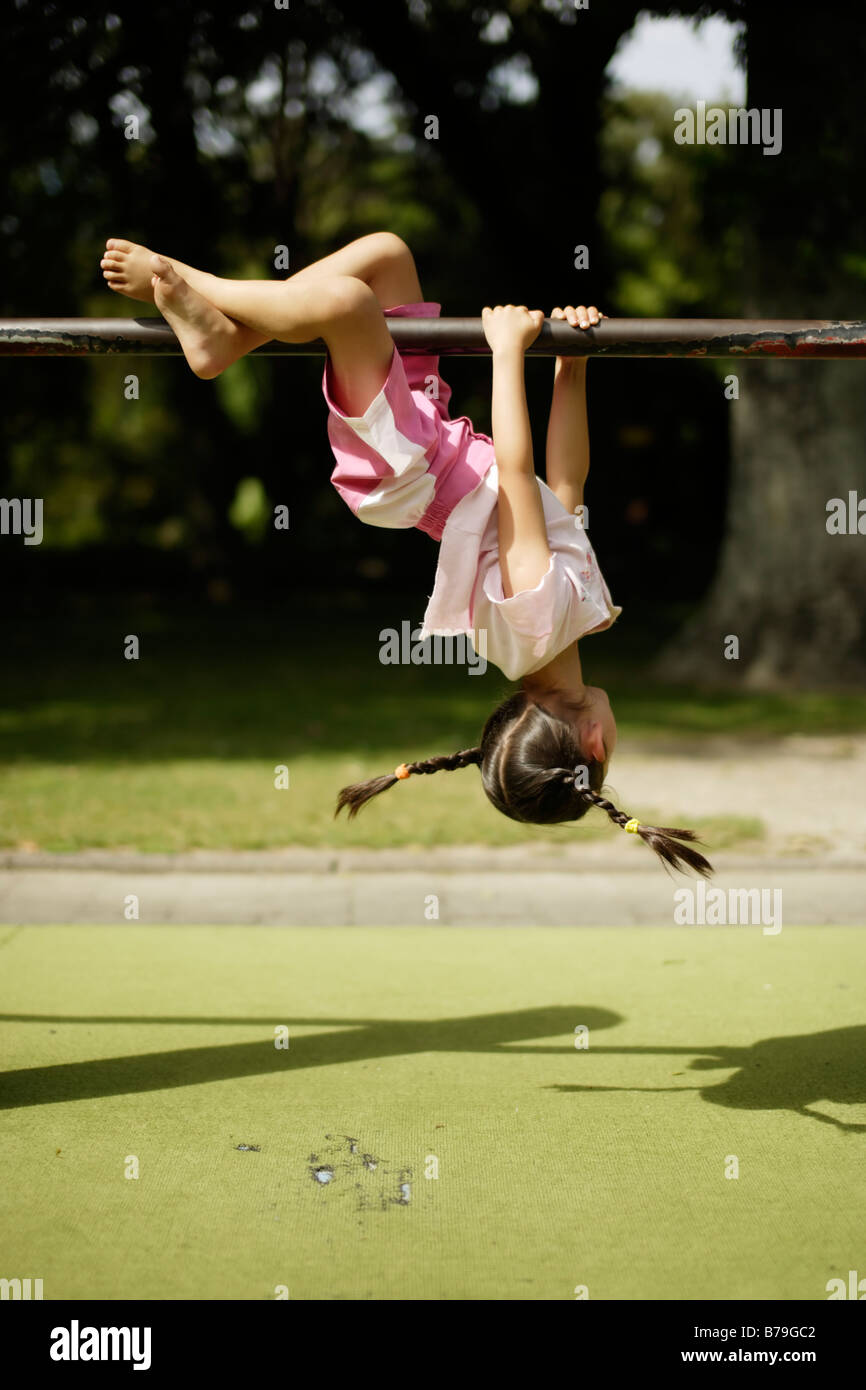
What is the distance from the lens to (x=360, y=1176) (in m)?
3.25

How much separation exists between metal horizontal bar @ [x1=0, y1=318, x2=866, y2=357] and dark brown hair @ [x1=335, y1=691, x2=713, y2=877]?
0.87 metres

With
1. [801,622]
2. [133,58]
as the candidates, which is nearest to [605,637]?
[801,622]

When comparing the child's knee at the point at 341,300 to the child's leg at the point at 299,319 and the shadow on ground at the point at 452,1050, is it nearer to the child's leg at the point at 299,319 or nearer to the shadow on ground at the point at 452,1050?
the child's leg at the point at 299,319

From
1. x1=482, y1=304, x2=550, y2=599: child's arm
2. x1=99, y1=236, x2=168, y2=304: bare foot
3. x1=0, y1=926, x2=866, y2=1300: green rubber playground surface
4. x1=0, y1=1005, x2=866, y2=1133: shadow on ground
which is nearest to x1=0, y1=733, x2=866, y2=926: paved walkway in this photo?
x1=0, y1=926, x2=866, y2=1300: green rubber playground surface

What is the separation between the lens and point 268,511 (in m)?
24.9

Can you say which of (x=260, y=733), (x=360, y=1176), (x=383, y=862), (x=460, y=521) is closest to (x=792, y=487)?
(x=260, y=733)

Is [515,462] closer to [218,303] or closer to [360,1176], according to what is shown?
[218,303]

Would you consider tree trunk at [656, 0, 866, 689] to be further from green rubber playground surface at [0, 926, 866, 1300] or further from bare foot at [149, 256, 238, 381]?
bare foot at [149, 256, 238, 381]

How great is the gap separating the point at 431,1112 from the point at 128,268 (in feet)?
7.23

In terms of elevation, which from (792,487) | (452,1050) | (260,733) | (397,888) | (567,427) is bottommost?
(452,1050)

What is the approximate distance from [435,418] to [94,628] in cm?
1443

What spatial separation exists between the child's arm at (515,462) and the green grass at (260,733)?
1157 millimetres

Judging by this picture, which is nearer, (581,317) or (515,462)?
(515,462)

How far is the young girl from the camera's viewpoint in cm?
329
